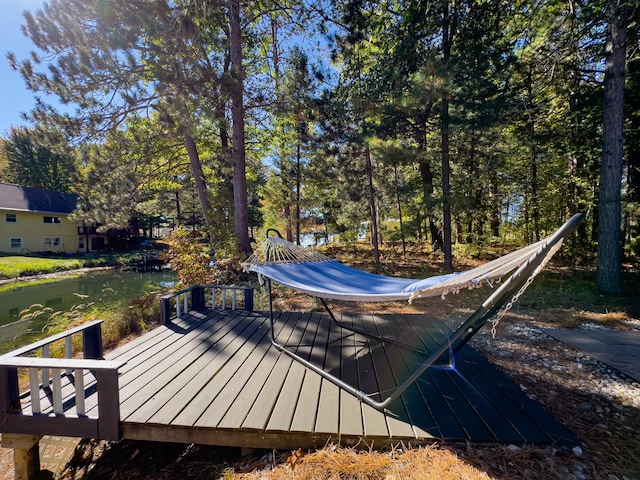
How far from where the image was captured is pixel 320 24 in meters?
7.03

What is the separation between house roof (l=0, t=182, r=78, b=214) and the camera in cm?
1612

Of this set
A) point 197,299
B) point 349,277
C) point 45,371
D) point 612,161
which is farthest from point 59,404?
point 612,161

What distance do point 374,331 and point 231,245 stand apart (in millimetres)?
4646

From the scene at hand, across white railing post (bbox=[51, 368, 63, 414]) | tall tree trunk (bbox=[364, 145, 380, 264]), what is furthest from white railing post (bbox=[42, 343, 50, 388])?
tall tree trunk (bbox=[364, 145, 380, 264])

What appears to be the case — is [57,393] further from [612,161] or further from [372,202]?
[612,161]

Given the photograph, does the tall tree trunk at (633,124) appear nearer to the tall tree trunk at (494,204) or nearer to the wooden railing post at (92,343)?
the tall tree trunk at (494,204)

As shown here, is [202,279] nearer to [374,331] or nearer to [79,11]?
[374,331]

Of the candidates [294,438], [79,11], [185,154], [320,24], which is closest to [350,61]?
[320,24]

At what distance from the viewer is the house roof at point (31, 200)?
635 inches

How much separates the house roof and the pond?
7.07 meters

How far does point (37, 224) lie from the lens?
17.0 m

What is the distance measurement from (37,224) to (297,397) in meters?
22.9

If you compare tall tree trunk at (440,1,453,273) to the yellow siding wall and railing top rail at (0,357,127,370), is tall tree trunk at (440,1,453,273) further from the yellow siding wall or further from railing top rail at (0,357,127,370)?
the yellow siding wall

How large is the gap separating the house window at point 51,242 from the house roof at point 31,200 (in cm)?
173
